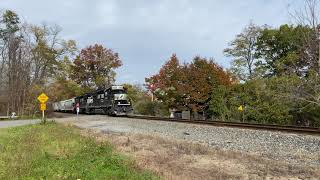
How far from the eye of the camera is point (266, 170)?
9.90 metres

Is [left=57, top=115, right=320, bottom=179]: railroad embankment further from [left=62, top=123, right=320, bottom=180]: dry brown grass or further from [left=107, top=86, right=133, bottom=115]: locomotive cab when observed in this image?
[left=107, top=86, right=133, bottom=115]: locomotive cab

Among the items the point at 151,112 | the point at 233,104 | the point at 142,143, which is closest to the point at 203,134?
the point at 142,143

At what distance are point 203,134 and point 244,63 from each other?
45.2m

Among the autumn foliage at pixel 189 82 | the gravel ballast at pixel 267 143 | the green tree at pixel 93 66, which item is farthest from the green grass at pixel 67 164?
the green tree at pixel 93 66

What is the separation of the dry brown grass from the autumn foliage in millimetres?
25295

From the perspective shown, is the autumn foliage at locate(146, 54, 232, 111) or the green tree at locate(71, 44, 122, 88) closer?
the autumn foliage at locate(146, 54, 232, 111)

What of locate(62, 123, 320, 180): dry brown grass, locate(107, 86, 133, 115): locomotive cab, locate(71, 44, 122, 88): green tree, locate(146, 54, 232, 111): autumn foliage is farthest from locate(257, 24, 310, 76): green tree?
locate(62, 123, 320, 180): dry brown grass

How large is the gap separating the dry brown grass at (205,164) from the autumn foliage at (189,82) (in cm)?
2529

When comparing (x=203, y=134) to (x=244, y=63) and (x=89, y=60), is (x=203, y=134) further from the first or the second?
(x=89, y=60)

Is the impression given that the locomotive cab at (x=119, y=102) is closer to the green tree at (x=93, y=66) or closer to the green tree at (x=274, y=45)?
the green tree at (x=274, y=45)

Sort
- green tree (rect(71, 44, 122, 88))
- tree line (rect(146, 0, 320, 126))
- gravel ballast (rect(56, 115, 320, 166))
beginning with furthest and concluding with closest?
1. green tree (rect(71, 44, 122, 88))
2. tree line (rect(146, 0, 320, 126))
3. gravel ballast (rect(56, 115, 320, 166))

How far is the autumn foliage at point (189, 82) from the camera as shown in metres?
39.7

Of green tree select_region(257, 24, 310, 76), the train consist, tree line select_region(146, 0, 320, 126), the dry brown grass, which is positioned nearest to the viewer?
the dry brown grass

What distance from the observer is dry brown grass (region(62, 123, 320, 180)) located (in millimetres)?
9406
